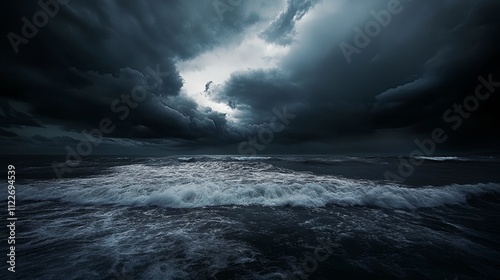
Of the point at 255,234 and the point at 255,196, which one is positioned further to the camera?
the point at 255,196

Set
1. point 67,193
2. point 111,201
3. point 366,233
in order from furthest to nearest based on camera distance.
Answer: point 67,193 < point 111,201 < point 366,233

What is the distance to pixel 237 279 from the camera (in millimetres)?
4637

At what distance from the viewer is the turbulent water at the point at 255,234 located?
5.02 metres

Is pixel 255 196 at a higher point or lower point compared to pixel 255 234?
higher

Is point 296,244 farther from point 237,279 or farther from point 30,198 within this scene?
point 30,198

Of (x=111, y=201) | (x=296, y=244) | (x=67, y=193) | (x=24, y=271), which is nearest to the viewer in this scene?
(x=24, y=271)

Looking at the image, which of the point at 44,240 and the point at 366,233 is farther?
the point at 366,233

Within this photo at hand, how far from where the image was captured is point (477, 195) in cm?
1295

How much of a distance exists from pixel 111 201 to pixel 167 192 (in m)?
3.26

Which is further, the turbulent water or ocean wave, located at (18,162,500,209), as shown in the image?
ocean wave, located at (18,162,500,209)

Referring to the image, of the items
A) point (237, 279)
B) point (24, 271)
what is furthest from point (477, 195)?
point (24, 271)

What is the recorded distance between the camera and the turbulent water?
5.02 meters

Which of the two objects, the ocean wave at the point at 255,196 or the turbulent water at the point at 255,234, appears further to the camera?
the ocean wave at the point at 255,196

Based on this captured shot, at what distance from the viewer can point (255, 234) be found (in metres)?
7.09
